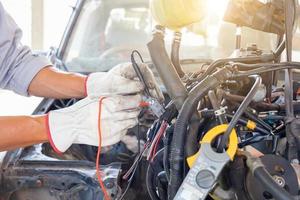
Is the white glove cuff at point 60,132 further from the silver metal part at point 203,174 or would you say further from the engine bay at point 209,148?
the silver metal part at point 203,174

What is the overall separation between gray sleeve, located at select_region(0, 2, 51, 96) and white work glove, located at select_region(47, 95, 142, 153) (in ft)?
1.34

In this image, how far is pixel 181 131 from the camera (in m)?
0.82

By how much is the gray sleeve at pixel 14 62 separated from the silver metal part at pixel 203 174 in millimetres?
848

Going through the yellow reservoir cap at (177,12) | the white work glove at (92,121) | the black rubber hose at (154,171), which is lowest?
the black rubber hose at (154,171)

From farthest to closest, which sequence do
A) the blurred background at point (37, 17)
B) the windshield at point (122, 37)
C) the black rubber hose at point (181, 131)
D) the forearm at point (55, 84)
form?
the blurred background at point (37, 17) < the windshield at point (122, 37) < the forearm at point (55, 84) < the black rubber hose at point (181, 131)

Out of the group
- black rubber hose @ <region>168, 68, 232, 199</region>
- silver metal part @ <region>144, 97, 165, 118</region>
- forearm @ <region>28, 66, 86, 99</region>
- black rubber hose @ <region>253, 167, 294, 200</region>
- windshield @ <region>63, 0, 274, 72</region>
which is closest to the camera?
black rubber hose @ <region>253, 167, 294, 200</region>

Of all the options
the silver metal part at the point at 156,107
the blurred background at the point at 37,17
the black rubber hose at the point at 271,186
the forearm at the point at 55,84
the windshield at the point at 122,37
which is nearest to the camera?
the black rubber hose at the point at 271,186

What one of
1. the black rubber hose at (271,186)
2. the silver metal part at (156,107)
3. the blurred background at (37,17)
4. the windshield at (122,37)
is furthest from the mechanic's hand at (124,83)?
the blurred background at (37,17)

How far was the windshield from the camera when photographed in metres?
2.05

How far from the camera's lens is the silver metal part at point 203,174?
0.74 metres

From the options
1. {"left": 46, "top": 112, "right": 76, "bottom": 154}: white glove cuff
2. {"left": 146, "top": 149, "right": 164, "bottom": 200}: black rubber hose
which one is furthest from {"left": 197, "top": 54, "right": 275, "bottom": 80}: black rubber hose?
{"left": 46, "top": 112, "right": 76, "bottom": 154}: white glove cuff

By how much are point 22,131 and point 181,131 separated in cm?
49

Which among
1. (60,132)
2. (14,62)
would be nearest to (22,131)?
(60,132)

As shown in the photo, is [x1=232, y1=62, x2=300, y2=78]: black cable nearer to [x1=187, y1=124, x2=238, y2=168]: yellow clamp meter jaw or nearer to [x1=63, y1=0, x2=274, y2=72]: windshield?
[x1=187, y1=124, x2=238, y2=168]: yellow clamp meter jaw
